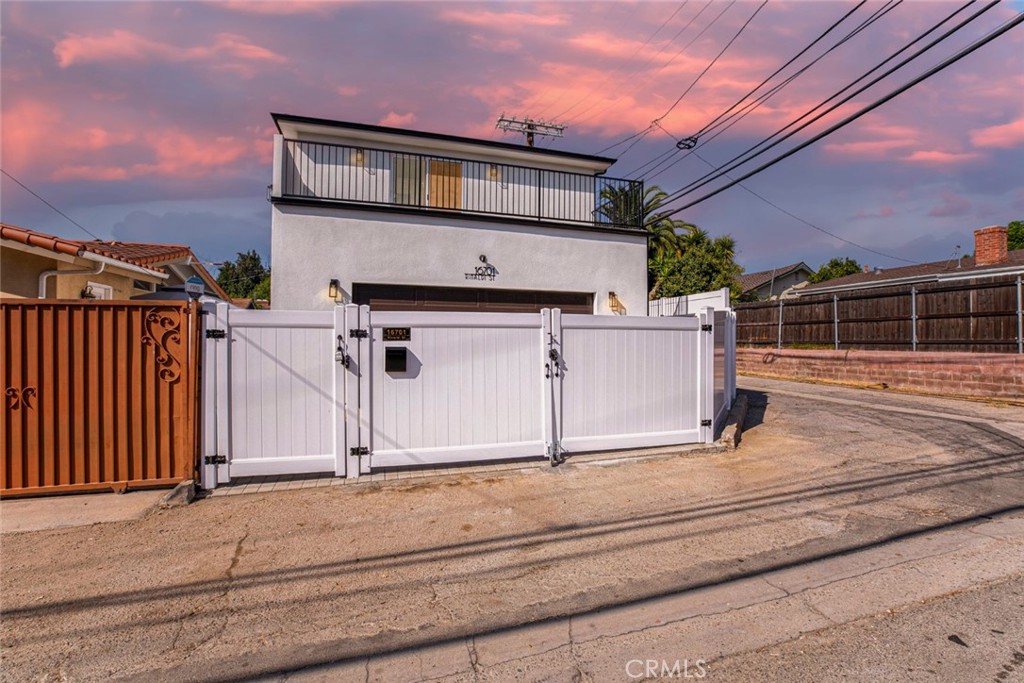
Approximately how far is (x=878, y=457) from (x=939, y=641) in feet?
15.1

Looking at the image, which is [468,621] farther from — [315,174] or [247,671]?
[315,174]

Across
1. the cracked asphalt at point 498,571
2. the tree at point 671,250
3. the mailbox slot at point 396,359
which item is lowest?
the cracked asphalt at point 498,571

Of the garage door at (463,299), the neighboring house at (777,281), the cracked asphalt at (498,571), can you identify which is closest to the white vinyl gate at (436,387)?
the cracked asphalt at (498,571)

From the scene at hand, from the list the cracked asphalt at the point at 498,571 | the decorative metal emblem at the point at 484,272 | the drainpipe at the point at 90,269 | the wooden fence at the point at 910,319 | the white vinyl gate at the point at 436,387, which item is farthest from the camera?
the wooden fence at the point at 910,319

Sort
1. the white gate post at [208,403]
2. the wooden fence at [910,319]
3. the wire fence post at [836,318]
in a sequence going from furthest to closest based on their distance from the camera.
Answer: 1. the wire fence post at [836,318]
2. the wooden fence at [910,319]
3. the white gate post at [208,403]

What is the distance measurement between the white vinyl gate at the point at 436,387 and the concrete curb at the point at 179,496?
0.74 feet

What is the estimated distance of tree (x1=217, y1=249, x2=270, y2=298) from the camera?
82250 millimetres

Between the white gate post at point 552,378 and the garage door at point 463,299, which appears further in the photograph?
the garage door at point 463,299

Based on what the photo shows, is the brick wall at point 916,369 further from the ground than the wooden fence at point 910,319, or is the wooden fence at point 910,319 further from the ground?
the wooden fence at point 910,319

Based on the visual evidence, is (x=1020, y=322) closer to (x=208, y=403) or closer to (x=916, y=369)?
(x=916, y=369)

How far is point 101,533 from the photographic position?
4.43m

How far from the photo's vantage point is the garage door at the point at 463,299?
9742 millimetres

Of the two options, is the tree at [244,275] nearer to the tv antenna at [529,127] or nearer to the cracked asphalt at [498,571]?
the tv antenna at [529,127]

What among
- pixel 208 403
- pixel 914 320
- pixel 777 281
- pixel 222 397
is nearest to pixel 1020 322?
pixel 914 320
